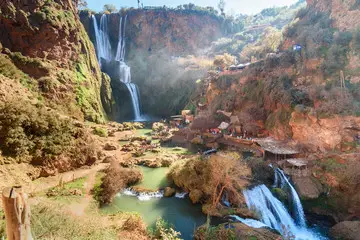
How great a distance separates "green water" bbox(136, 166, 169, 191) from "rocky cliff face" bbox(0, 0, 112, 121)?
17712mm

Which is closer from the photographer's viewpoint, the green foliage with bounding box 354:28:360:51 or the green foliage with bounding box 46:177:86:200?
the green foliage with bounding box 46:177:86:200

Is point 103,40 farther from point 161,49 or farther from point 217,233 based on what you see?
point 217,233

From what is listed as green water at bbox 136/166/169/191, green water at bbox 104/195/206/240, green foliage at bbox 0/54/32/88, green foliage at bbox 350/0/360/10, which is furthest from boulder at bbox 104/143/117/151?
green foliage at bbox 350/0/360/10

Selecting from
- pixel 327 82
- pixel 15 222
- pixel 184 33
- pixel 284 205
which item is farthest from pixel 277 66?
pixel 184 33

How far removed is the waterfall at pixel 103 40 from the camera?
61531mm

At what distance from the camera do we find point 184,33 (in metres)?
71.6

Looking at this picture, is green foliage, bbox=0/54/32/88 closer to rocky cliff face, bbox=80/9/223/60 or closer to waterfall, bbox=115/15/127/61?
waterfall, bbox=115/15/127/61

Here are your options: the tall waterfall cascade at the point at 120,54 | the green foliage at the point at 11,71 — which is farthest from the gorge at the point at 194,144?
the tall waterfall cascade at the point at 120,54

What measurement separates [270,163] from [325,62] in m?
14.3

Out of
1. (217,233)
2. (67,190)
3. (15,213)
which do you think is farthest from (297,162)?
(15,213)

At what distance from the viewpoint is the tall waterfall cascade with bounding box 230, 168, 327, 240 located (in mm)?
16328

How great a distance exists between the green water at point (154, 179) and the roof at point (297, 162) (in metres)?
11.5

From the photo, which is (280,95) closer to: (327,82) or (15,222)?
(327,82)

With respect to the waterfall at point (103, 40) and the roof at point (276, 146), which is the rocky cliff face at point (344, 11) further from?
the waterfall at point (103, 40)
